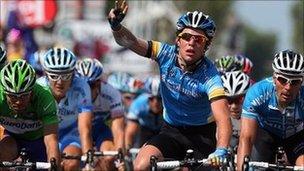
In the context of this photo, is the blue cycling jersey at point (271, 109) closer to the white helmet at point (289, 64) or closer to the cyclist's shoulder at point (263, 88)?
the cyclist's shoulder at point (263, 88)

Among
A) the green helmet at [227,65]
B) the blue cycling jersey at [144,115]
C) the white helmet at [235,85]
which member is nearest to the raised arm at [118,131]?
the green helmet at [227,65]

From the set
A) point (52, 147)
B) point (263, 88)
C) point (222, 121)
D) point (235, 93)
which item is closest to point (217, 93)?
point (222, 121)

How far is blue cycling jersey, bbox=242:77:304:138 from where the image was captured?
11.0 metres

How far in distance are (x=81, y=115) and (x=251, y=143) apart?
10.4 ft

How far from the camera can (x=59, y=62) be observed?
12.8 metres

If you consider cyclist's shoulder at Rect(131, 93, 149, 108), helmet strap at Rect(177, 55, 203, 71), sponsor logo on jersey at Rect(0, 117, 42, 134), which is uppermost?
helmet strap at Rect(177, 55, 203, 71)

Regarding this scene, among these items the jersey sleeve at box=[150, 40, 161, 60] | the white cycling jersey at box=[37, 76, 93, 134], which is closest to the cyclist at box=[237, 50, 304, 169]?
the jersey sleeve at box=[150, 40, 161, 60]

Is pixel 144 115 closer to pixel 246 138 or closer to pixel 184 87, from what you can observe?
pixel 184 87

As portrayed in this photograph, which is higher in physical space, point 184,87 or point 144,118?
point 184,87

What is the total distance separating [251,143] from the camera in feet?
35.2

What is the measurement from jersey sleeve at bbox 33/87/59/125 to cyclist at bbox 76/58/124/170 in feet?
12.8

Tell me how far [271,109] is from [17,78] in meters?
2.80

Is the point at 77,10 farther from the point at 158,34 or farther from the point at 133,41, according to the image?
the point at 133,41

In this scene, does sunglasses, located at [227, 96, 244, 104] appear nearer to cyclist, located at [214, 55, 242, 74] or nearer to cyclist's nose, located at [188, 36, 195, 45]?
cyclist, located at [214, 55, 242, 74]
